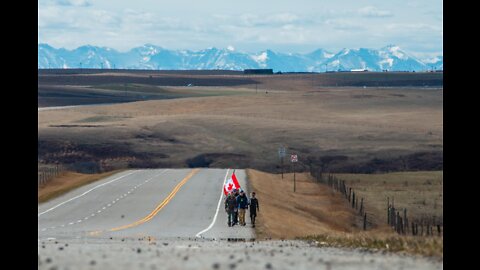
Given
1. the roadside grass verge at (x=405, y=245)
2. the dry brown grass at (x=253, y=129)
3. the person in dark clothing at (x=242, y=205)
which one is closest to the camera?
the roadside grass verge at (x=405, y=245)

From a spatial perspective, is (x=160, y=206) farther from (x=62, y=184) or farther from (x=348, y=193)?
(x=62, y=184)

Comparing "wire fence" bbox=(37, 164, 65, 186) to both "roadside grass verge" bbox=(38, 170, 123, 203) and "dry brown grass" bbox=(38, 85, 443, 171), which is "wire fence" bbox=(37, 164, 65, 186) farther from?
"dry brown grass" bbox=(38, 85, 443, 171)

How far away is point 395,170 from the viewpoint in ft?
299

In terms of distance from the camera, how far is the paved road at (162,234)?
50.4 ft

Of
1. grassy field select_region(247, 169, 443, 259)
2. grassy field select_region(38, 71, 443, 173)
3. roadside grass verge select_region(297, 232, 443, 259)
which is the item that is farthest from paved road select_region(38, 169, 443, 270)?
grassy field select_region(38, 71, 443, 173)

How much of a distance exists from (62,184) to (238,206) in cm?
3184

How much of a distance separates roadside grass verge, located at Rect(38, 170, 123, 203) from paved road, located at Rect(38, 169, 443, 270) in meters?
0.95

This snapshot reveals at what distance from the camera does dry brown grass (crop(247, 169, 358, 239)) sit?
45406 mm

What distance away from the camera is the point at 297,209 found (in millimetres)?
59469

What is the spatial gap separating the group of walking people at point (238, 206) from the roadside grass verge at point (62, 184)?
19032 mm

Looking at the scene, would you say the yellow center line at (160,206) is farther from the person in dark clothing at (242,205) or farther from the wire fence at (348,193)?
the wire fence at (348,193)

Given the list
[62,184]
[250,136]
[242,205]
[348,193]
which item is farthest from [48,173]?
[242,205]

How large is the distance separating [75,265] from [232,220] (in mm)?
28931

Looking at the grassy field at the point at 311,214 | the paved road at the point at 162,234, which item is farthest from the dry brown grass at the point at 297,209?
the paved road at the point at 162,234
